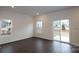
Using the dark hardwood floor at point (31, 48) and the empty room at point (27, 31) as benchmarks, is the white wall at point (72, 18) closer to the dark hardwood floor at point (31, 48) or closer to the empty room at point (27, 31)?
the empty room at point (27, 31)

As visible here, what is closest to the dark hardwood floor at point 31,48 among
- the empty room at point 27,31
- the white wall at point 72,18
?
the empty room at point 27,31

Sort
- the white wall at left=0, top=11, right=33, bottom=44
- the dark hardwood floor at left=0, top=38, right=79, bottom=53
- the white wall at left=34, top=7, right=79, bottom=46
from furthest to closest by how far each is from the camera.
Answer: the white wall at left=0, top=11, right=33, bottom=44, the white wall at left=34, top=7, right=79, bottom=46, the dark hardwood floor at left=0, top=38, right=79, bottom=53

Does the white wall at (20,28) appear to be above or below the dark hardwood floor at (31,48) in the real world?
above

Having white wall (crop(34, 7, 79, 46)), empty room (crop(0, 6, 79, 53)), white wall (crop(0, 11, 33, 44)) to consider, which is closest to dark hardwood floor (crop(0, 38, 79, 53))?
empty room (crop(0, 6, 79, 53))

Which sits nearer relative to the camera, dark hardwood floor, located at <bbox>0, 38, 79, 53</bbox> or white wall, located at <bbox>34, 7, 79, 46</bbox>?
dark hardwood floor, located at <bbox>0, 38, 79, 53</bbox>

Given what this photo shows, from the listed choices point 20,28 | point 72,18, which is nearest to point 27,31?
point 20,28

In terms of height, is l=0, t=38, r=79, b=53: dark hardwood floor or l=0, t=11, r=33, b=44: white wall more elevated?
l=0, t=11, r=33, b=44: white wall

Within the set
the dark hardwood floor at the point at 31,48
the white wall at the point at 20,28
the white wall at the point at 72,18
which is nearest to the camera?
the dark hardwood floor at the point at 31,48

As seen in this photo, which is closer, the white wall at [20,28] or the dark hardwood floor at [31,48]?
the dark hardwood floor at [31,48]

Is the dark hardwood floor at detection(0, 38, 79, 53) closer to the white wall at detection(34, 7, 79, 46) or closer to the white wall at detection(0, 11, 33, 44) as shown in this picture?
the white wall at detection(0, 11, 33, 44)

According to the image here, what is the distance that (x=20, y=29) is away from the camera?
8.40 feet

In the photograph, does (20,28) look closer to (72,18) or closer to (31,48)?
(31,48)

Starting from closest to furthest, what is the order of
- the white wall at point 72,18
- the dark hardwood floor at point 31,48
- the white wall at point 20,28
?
the dark hardwood floor at point 31,48 < the white wall at point 72,18 < the white wall at point 20,28
